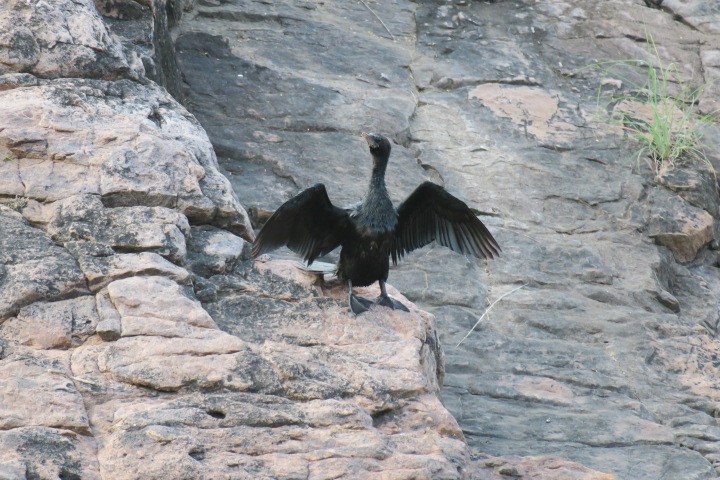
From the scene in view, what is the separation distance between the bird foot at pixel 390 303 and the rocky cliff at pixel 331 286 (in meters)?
0.09

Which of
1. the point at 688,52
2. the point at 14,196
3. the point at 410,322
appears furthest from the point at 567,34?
the point at 14,196

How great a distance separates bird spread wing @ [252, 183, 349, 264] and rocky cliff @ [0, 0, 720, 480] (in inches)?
5.6

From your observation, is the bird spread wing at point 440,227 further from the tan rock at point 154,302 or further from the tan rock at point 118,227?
the tan rock at point 154,302

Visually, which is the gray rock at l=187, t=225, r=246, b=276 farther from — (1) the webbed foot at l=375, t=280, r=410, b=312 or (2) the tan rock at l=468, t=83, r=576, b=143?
(2) the tan rock at l=468, t=83, r=576, b=143

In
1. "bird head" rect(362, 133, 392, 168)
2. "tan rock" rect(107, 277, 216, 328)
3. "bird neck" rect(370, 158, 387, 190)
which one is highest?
"bird head" rect(362, 133, 392, 168)

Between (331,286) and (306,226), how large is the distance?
333 millimetres

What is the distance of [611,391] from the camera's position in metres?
→ 6.21

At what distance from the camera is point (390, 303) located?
17.8 feet

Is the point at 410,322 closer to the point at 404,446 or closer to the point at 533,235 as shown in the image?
the point at 404,446

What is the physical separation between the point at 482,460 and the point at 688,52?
6261mm

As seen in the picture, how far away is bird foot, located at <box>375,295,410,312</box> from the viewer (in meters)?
5.38

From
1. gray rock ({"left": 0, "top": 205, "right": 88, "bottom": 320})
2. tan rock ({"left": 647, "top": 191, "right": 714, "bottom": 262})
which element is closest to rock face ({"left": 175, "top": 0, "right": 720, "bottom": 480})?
tan rock ({"left": 647, "top": 191, "right": 714, "bottom": 262})

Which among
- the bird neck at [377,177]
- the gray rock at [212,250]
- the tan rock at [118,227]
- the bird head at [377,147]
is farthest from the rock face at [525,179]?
the tan rock at [118,227]

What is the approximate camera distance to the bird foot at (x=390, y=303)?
17.7 feet
